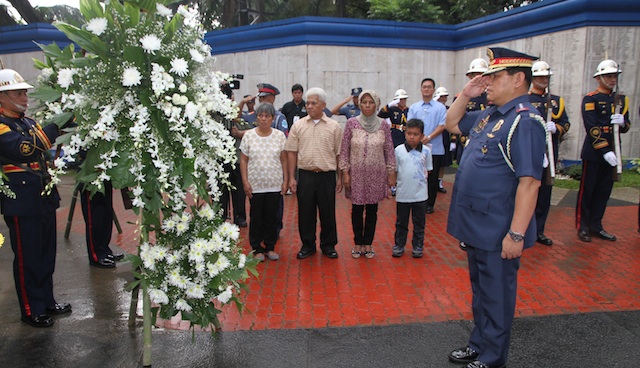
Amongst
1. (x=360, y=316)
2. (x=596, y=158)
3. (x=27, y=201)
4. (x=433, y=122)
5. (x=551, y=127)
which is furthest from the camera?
(x=433, y=122)

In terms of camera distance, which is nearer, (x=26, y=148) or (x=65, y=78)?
(x=65, y=78)

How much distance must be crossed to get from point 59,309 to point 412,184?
146 inches

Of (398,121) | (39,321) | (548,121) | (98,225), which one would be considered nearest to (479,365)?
(39,321)

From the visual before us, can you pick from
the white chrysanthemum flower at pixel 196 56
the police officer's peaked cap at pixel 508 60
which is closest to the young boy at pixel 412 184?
the police officer's peaked cap at pixel 508 60

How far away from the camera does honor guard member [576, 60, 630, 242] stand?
5914mm

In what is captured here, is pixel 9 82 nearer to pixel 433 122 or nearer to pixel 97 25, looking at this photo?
pixel 97 25

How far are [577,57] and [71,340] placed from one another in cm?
1009

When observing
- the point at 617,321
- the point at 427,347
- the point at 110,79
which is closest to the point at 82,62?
the point at 110,79

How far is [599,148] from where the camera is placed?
5.98 metres

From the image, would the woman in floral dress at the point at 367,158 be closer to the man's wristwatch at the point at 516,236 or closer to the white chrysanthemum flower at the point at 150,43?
the man's wristwatch at the point at 516,236

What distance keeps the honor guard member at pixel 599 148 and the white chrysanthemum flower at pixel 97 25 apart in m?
5.58

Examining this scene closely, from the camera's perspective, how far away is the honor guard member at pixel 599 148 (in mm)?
5914

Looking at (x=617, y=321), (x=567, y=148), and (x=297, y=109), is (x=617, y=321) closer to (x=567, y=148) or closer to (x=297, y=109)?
(x=297, y=109)

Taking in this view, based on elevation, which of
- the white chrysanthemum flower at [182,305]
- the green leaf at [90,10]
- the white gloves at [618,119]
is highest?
the green leaf at [90,10]
